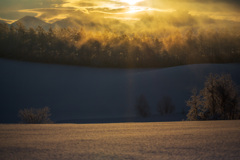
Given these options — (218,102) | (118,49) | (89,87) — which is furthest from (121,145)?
(118,49)

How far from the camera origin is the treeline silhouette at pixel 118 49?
45031 millimetres

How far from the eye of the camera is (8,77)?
3897 centimetres

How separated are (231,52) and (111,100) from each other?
23.6 metres

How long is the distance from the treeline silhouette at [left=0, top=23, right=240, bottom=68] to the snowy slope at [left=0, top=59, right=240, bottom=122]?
1.67 m

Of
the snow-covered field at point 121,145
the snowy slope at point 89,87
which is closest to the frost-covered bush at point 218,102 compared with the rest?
the snow-covered field at point 121,145

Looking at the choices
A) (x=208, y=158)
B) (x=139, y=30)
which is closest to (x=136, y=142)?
(x=208, y=158)

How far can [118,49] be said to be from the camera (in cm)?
4528

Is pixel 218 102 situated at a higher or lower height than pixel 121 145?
lower

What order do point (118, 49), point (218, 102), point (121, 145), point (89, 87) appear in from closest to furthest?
point (121, 145)
point (218, 102)
point (89, 87)
point (118, 49)

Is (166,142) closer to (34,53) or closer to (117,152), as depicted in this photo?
(117,152)

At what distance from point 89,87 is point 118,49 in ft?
34.5

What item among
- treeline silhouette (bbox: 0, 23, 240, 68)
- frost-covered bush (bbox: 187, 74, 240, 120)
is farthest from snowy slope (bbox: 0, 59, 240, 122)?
frost-covered bush (bbox: 187, 74, 240, 120)

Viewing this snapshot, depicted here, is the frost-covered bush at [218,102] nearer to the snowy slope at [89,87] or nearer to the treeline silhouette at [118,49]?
the snowy slope at [89,87]

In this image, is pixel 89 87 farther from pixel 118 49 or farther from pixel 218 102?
pixel 218 102
